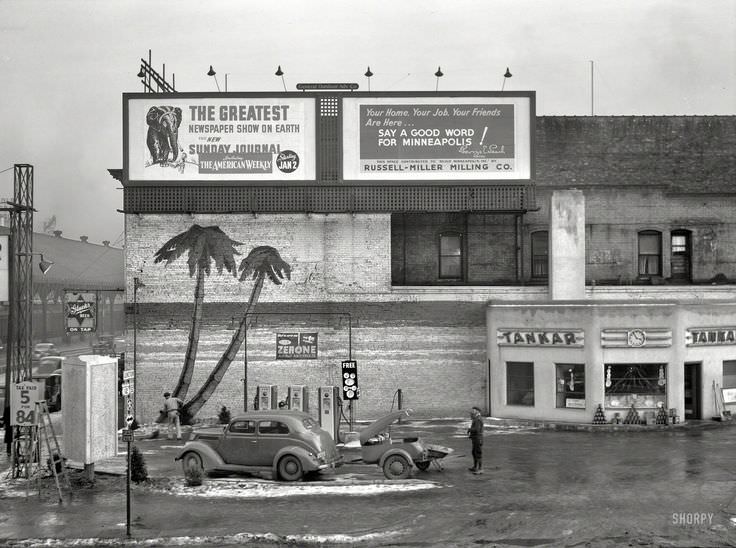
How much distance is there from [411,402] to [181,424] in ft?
29.1

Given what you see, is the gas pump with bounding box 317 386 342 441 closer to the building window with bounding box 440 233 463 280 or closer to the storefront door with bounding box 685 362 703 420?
the building window with bounding box 440 233 463 280

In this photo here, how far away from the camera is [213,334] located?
33.9 metres

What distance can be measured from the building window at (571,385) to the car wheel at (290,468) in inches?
518

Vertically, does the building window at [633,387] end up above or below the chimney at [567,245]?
below

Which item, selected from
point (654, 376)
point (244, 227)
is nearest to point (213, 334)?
point (244, 227)

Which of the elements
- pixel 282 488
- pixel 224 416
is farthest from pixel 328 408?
pixel 282 488

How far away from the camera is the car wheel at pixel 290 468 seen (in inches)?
840

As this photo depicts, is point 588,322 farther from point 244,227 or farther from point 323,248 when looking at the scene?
point 244,227

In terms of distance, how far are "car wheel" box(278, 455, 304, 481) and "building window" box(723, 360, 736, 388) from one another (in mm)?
18361

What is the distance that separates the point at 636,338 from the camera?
30781 millimetres

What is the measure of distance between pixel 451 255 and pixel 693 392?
35.1 feet

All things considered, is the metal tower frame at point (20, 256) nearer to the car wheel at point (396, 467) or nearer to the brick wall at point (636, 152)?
the car wheel at point (396, 467)

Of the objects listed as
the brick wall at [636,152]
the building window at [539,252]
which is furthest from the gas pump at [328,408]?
the brick wall at [636,152]

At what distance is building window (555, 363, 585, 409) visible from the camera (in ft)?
102
